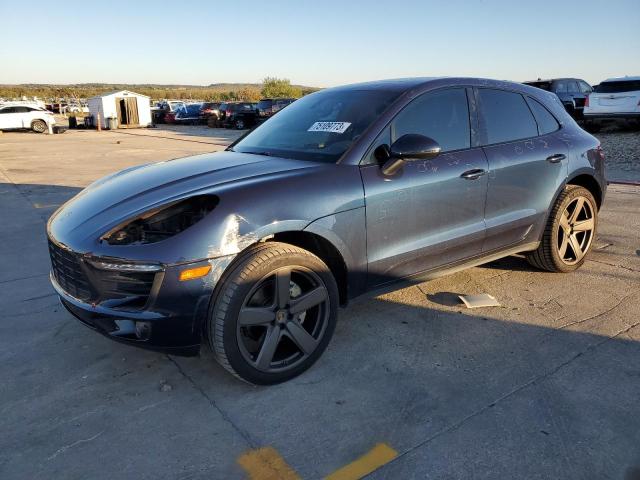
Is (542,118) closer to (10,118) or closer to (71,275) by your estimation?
(71,275)

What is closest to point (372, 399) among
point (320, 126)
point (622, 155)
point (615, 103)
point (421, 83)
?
point (320, 126)

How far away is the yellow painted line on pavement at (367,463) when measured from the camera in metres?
2.22

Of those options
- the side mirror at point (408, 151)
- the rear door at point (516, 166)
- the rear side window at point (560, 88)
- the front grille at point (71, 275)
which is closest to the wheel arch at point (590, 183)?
the rear door at point (516, 166)

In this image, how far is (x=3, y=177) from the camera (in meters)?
11.5

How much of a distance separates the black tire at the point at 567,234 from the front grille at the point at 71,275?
3.54 m

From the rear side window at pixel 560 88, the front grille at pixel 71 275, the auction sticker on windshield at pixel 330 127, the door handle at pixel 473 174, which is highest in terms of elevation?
the rear side window at pixel 560 88

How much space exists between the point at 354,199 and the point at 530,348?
1494mm

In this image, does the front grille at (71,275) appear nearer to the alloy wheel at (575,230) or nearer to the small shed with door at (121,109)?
the alloy wheel at (575,230)

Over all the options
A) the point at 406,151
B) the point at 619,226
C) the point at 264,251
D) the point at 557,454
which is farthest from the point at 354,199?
the point at 619,226

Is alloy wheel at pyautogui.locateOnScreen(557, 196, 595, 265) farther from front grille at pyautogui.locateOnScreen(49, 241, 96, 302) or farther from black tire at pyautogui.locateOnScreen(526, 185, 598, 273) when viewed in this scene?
front grille at pyautogui.locateOnScreen(49, 241, 96, 302)

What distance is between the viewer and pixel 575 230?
14.9ft

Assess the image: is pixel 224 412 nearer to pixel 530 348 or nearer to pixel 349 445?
pixel 349 445

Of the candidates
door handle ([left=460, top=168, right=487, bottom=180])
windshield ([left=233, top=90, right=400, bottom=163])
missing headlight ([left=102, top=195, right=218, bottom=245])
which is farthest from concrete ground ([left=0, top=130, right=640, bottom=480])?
windshield ([left=233, top=90, right=400, bottom=163])

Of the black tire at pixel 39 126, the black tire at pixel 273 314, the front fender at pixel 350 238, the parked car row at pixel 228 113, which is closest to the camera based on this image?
the black tire at pixel 273 314
